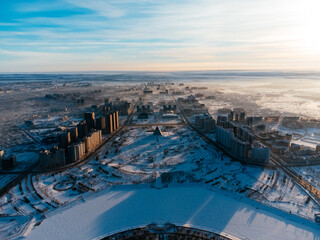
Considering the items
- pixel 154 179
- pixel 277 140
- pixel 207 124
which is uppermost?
pixel 207 124

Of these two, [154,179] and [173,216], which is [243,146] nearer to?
[154,179]

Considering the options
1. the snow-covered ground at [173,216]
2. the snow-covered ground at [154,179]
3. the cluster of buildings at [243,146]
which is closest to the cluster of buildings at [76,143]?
the snow-covered ground at [154,179]

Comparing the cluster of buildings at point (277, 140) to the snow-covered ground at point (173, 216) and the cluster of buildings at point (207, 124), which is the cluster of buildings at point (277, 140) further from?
the snow-covered ground at point (173, 216)

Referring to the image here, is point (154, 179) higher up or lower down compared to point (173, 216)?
higher up

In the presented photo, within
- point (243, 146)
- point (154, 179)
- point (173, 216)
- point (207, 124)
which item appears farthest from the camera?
point (207, 124)

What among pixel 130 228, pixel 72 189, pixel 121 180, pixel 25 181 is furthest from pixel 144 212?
pixel 25 181

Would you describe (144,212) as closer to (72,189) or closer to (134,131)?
(72,189)

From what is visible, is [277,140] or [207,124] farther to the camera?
[207,124]

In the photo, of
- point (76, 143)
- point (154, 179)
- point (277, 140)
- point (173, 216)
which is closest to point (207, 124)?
point (277, 140)
